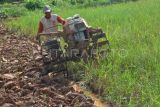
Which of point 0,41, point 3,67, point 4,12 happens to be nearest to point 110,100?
point 3,67

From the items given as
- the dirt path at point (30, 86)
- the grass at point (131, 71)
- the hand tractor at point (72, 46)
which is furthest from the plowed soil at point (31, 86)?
the grass at point (131, 71)

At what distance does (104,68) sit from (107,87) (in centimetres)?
68

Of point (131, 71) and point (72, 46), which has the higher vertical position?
point (72, 46)

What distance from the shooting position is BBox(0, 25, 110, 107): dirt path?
264 inches

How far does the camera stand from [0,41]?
46.8 ft

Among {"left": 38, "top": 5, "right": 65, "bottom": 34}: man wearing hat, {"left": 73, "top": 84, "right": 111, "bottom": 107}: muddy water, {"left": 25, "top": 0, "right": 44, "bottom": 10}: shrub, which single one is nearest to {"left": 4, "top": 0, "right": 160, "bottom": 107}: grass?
{"left": 73, "top": 84, "right": 111, "bottom": 107}: muddy water

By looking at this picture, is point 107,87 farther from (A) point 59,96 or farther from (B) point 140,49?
(B) point 140,49

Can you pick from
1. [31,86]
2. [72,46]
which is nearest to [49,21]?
[72,46]

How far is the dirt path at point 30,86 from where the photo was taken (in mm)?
6707

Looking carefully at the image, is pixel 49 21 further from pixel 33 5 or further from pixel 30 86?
pixel 33 5

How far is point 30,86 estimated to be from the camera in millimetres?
7688

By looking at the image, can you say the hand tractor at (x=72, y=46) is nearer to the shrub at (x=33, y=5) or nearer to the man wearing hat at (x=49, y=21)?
the man wearing hat at (x=49, y=21)

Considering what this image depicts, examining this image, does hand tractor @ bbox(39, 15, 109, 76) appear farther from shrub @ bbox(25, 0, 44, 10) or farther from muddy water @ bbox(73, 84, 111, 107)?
shrub @ bbox(25, 0, 44, 10)

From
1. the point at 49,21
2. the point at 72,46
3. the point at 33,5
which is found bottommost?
the point at 33,5
